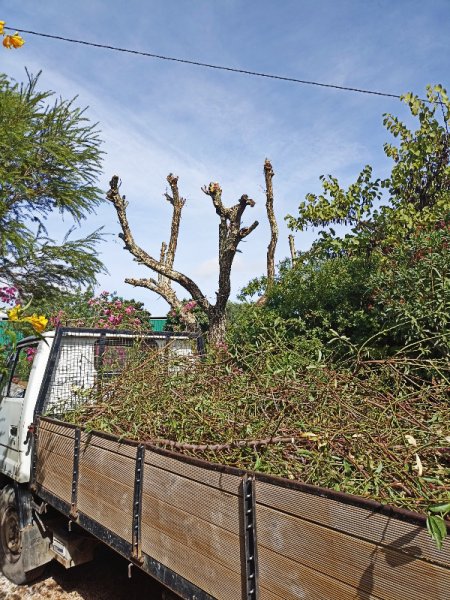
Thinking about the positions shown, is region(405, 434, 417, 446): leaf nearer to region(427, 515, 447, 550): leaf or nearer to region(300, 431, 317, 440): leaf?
region(300, 431, 317, 440): leaf

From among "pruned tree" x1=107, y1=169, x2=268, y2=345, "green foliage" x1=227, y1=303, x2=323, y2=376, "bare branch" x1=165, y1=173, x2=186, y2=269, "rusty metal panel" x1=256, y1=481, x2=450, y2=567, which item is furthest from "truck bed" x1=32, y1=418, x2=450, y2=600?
"bare branch" x1=165, y1=173, x2=186, y2=269

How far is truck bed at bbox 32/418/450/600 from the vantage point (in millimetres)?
1313

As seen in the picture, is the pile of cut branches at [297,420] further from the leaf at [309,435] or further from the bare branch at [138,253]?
the bare branch at [138,253]

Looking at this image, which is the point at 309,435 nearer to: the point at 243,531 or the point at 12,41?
the point at 243,531

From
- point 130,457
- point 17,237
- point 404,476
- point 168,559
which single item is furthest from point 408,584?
point 17,237

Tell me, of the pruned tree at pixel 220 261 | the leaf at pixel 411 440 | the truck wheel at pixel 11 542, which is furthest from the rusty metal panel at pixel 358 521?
the pruned tree at pixel 220 261

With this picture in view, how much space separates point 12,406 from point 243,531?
9.96 ft

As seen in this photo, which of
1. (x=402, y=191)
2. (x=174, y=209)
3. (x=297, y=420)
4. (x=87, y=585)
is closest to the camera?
(x=297, y=420)

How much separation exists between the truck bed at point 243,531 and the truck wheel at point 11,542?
4.71 feet

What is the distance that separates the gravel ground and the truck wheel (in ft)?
0.31

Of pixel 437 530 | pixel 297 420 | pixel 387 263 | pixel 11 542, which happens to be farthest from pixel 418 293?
pixel 11 542

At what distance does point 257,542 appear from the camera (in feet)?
5.65

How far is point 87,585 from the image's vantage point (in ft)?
13.1

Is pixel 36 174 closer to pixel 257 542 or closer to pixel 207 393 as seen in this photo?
pixel 207 393
